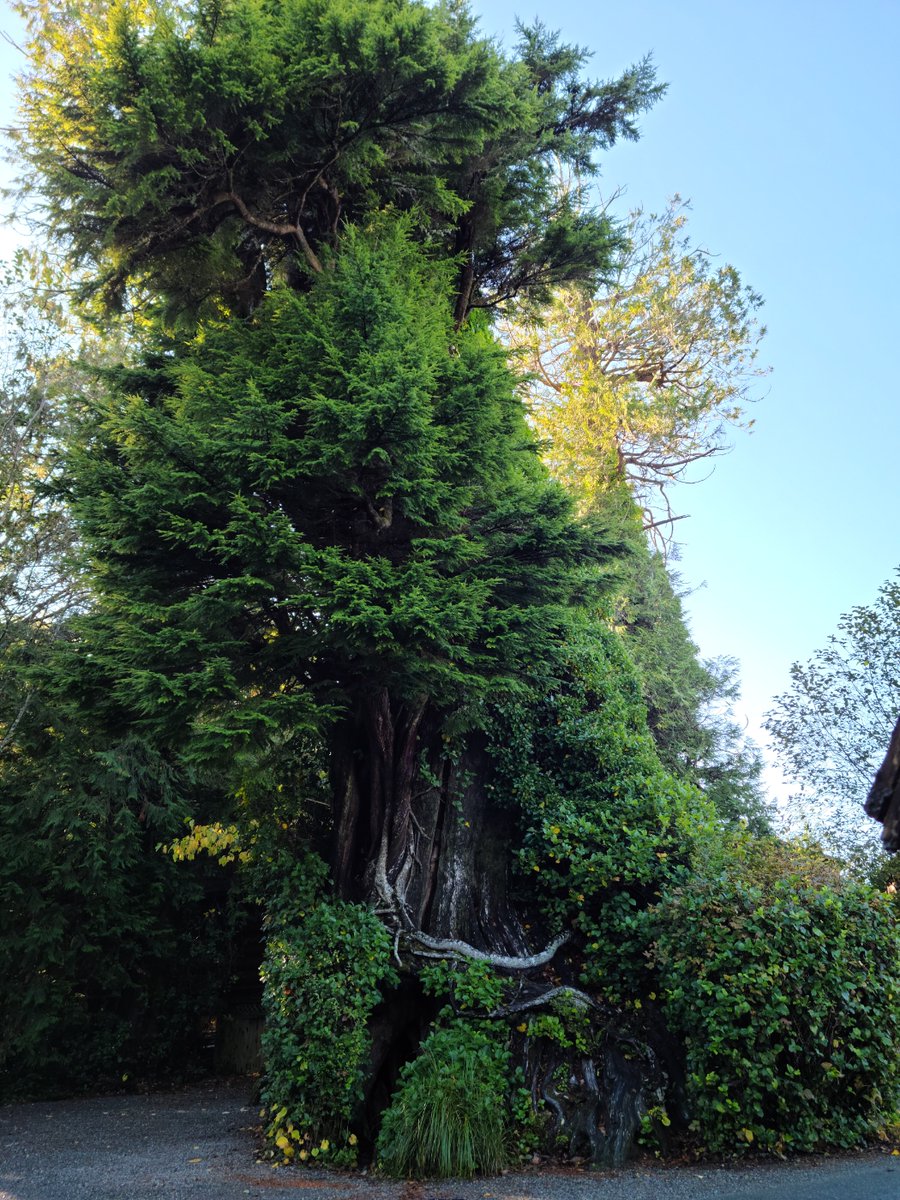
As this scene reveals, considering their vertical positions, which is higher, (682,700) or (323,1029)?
(682,700)

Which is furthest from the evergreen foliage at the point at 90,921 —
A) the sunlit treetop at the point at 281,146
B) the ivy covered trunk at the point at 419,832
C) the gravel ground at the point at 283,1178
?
the sunlit treetop at the point at 281,146

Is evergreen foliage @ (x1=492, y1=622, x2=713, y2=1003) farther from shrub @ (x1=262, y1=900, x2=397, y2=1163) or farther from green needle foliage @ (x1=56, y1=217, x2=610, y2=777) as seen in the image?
shrub @ (x1=262, y1=900, x2=397, y2=1163)

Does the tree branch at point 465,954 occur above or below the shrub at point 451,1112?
above

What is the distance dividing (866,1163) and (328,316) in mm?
8249

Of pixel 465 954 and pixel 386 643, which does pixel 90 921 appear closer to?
pixel 465 954

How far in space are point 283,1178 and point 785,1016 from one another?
4.04 m

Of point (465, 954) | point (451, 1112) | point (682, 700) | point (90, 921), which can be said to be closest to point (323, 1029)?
point (451, 1112)

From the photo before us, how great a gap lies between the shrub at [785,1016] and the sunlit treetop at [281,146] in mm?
7700

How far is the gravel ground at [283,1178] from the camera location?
5457 millimetres

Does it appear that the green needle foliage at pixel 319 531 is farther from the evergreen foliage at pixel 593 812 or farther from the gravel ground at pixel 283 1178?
the gravel ground at pixel 283 1178

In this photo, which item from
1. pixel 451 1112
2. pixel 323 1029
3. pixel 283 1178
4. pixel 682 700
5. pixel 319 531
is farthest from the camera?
pixel 682 700

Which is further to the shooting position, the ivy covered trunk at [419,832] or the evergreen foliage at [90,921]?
the evergreen foliage at [90,921]

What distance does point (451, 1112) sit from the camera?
6.34 m

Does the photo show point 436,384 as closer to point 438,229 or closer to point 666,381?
point 438,229
